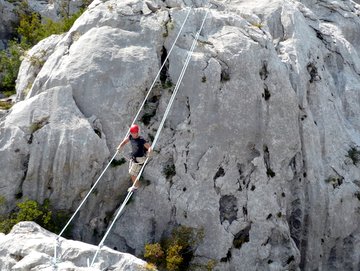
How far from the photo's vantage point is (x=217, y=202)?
65.5 feet

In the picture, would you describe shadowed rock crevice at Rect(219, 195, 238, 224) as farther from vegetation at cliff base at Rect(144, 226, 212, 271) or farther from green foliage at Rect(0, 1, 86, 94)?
green foliage at Rect(0, 1, 86, 94)

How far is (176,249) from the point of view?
59.3ft

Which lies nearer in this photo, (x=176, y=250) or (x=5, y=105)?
(x=176, y=250)

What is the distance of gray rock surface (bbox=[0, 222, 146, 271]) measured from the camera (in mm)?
14719

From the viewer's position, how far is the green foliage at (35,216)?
17.8 metres

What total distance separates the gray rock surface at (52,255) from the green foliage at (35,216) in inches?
73.9

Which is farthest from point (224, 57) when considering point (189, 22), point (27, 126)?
point (27, 126)

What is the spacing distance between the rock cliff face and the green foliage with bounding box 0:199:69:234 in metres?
0.50

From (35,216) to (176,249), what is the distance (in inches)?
213

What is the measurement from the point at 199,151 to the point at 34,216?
7068 millimetres

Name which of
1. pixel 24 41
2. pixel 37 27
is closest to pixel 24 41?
pixel 24 41

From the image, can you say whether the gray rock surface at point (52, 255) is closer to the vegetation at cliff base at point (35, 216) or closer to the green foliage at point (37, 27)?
the vegetation at cliff base at point (35, 216)

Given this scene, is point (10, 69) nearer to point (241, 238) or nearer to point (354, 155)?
point (241, 238)

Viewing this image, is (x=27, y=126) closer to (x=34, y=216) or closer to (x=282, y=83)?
(x=34, y=216)
